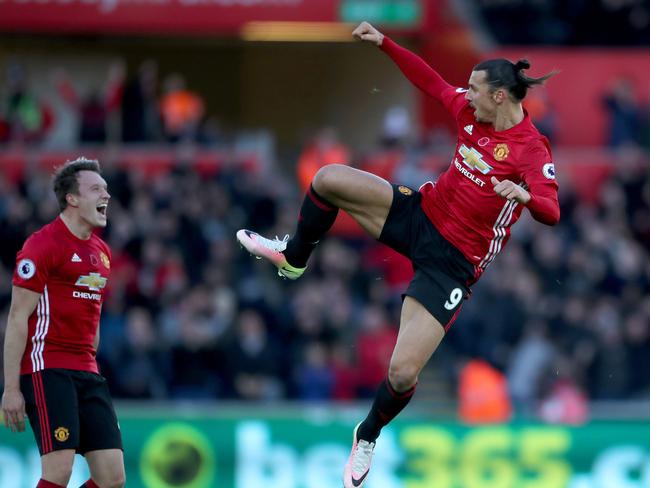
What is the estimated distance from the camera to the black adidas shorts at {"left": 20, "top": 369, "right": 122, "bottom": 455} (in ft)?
27.1

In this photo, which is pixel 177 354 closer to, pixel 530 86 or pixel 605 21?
pixel 530 86

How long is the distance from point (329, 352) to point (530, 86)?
697cm

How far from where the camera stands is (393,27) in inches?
833

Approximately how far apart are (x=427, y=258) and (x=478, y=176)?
57 centimetres

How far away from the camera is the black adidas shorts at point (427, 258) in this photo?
27.4ft

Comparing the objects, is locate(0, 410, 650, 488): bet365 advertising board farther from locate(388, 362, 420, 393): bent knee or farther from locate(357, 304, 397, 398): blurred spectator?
locate(388, 362, 420, 393): bent knee

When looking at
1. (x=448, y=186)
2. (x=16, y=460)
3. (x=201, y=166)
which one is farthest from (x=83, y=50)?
(x=448, y=186)

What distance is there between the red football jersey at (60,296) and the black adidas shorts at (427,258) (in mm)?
1758

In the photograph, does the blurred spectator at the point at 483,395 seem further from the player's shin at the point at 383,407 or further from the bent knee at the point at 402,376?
the bent knee at the point at 402,376

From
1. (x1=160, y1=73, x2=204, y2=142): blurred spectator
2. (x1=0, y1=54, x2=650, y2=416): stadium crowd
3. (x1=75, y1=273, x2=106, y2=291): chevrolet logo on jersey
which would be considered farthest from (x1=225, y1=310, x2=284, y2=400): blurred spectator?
(x1=75, y1=273, x2=106, y2=291): chevrolet logo on jersey

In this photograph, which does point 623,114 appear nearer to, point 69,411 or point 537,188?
point 537,188

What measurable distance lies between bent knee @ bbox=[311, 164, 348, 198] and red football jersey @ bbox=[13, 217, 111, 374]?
1370 millimetres

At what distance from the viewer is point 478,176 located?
328 inches

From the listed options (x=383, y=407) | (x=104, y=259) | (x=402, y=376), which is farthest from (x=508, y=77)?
(x=104, y=259)
